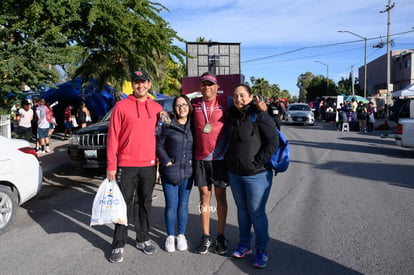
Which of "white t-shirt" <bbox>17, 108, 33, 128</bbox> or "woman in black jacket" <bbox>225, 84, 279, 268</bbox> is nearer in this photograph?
"woman in black jacket" <bbox>225, 84, 279, 268</bbox>

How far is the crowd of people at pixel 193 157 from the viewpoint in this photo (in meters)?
3.53

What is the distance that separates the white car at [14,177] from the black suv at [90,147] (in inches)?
74.0

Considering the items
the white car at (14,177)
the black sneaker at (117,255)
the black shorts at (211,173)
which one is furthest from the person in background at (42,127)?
the black shorts at (211,173)

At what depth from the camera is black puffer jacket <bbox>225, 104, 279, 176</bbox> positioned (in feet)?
11.2

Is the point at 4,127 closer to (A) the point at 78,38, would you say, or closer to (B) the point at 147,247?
(A) the point at 78,38

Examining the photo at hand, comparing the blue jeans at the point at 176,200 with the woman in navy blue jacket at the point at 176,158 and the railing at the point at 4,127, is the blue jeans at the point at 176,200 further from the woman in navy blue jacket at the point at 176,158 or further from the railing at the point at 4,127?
the railing at the point at 4,127

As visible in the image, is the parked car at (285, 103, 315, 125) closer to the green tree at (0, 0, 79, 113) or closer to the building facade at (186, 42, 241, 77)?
the building facade at (186, 42, 241, 77)

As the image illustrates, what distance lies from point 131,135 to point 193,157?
0.70 m

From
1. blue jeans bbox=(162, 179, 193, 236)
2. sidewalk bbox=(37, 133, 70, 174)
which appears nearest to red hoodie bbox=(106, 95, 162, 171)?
blue jeans bbox=(162, 179, 193, 236)

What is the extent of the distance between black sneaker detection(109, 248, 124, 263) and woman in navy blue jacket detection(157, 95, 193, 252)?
0.49 metres

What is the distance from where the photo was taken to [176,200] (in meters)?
3.91

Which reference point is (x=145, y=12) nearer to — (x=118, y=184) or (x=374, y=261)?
(x=118, y=184)

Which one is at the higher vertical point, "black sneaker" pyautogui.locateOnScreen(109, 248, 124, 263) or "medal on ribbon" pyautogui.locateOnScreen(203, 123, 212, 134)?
"medal on ribbon" pyautogui.locateOnScreen(203, 123, 212, 134)

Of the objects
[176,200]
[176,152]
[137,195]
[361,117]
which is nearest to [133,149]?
[176,152]
